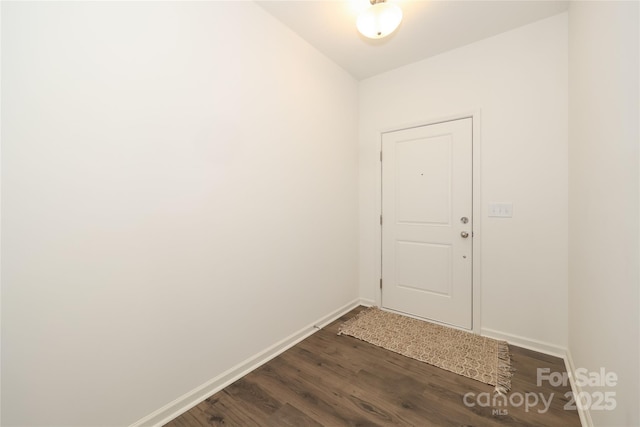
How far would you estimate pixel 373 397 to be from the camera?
163cm

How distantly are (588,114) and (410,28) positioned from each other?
1.49 meters

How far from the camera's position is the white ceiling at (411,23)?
194 centimetres

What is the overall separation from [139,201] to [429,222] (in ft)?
8.16

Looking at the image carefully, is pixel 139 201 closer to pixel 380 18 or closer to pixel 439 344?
pixel 380 18

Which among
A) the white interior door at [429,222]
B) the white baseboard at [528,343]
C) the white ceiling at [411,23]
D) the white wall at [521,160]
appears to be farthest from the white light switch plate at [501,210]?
the white ceiling at [411,23]

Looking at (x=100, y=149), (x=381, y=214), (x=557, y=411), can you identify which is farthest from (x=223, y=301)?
(x=557, y=411)

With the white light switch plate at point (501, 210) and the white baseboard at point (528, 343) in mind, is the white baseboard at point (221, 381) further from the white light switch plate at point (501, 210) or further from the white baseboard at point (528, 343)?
the white light switch plate at point (501, 210)

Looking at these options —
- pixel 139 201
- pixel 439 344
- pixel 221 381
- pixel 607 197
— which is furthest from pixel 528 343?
pixel 139 201

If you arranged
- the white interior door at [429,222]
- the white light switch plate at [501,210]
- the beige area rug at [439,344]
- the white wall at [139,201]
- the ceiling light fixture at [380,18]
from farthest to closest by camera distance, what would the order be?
the white interior door at [429,222]
the white light switch plate at [501,210]
the beige area rug at [439,344]
the ceiling light fixture at [380,18]
the white wall at [139,201]

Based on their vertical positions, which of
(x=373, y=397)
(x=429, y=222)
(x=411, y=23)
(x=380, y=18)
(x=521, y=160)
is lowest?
(x=373, y=397)

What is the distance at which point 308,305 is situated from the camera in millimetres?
2439

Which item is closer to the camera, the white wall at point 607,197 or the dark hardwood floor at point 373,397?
the white wall at point 607,197

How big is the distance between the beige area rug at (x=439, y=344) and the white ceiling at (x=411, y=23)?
9.02ft

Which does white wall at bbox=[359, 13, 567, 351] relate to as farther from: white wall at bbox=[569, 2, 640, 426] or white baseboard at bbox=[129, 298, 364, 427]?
white baseboard at bbox=[129, 298, 364, 427]
